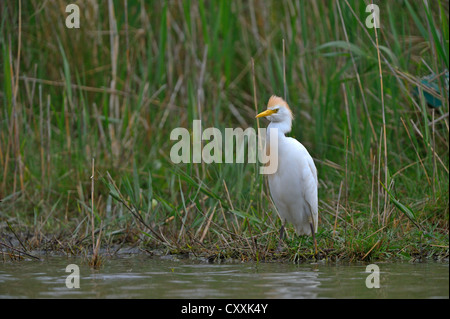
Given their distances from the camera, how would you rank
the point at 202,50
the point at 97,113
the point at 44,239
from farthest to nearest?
the point at 202,50, the point at 97,113, the point at 44,239

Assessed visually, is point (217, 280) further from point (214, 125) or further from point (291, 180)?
point (214, 125)

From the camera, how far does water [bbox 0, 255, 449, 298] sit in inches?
128

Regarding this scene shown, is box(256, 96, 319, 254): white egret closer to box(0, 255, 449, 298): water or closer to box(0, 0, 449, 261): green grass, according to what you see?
box(0, 0, 449, 261): green grass

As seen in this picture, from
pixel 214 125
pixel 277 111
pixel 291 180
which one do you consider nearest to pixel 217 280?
pixel 291 180

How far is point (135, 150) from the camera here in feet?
20.5

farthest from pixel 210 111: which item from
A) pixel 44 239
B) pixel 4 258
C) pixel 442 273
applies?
pixel 442 273

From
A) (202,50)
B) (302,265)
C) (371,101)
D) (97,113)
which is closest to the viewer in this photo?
(302,265)

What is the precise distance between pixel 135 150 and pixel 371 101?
214cm

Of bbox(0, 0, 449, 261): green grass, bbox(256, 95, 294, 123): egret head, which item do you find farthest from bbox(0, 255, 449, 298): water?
bbox(256, 95, 294, 123): egret head

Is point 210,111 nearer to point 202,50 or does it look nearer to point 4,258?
point 202,50

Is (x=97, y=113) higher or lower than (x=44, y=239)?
higher

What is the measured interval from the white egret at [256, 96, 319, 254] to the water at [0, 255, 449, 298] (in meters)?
0.62

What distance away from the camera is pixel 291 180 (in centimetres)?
484

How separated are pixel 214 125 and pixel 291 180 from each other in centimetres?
106
